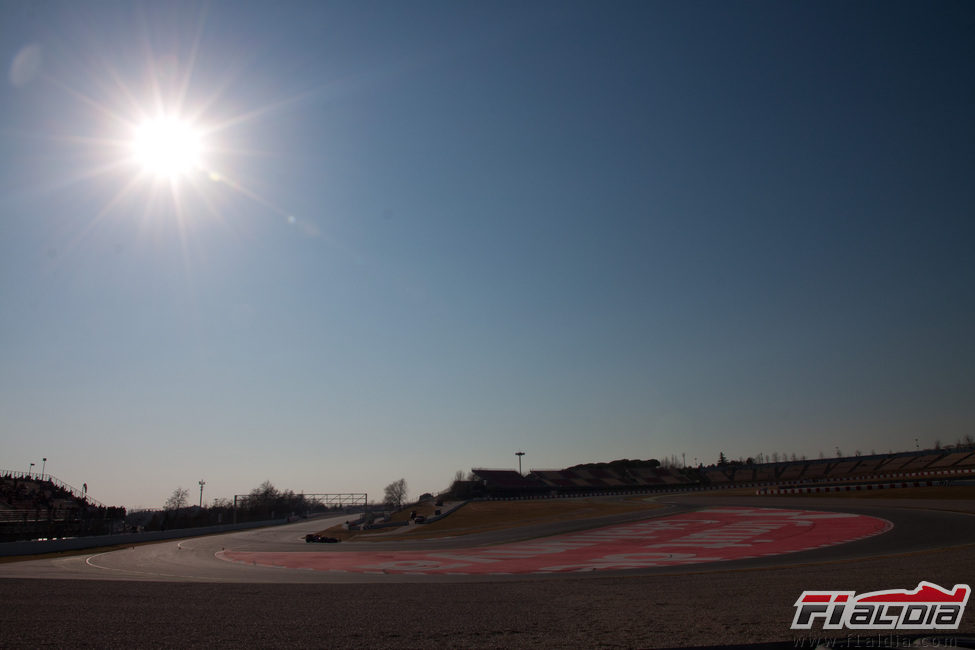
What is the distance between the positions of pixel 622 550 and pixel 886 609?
18.4 meters

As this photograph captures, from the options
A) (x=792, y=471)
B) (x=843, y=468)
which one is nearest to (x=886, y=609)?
(x=843, y=468)

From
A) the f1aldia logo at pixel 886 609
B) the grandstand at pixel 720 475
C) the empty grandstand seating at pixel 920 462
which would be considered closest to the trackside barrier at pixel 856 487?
the grandstand at pixel 720 475

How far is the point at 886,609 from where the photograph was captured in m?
9.80

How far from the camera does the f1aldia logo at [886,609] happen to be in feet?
29.0

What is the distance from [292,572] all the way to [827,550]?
21.0 m

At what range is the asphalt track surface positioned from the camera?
918 centimetres

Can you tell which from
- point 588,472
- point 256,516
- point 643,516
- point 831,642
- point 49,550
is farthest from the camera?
point 588,472

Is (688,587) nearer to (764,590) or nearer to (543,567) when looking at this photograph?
(764,590)

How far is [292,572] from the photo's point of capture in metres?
22.8

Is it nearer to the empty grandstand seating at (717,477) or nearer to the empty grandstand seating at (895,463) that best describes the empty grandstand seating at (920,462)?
the empty grandstand seating at (895,463)

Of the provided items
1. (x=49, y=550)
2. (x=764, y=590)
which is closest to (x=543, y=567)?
(x=764, y=590)

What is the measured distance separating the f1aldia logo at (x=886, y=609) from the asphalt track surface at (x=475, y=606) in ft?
1.07

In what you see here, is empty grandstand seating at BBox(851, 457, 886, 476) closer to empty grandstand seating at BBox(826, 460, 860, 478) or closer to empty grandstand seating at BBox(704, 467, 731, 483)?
empty grandstand seating at BBox(826, 460, 860, 478)

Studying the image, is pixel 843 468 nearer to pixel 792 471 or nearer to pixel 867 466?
pixel 867 466
